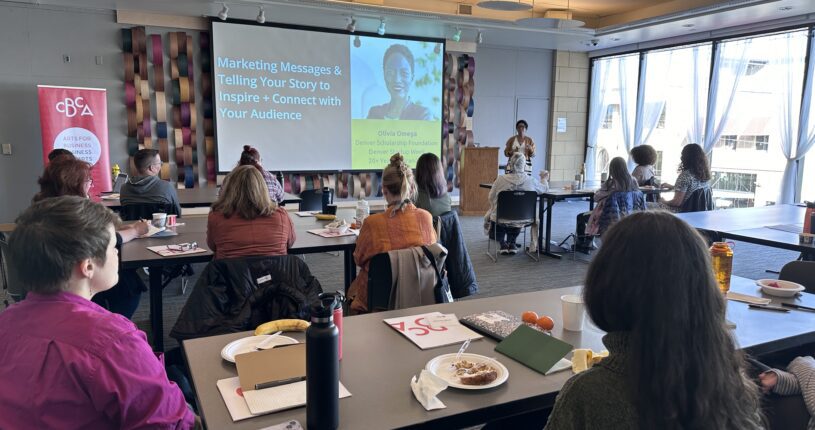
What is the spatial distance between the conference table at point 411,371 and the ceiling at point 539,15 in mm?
5855

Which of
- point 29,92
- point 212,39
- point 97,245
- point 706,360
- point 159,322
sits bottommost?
point 159,322

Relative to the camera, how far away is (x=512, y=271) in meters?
5.43

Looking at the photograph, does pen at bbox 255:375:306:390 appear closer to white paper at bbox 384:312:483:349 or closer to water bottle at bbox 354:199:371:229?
white paper at bbox 384:312:483:349

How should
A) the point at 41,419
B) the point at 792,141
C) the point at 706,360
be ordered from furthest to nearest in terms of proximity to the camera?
the point at 792,141 < the point at 41,419 < the point at 706,360

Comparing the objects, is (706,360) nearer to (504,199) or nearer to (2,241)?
(2,241)

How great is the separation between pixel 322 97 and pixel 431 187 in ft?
15.1

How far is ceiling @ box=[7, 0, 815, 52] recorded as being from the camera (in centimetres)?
674

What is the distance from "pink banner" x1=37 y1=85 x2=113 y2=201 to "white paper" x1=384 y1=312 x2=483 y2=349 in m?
5.89

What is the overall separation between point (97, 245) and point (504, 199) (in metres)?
4.63

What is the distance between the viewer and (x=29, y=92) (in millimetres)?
6805

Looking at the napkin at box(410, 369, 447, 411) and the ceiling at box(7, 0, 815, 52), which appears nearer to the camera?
the napkin at box(410, 369, 447, 411)

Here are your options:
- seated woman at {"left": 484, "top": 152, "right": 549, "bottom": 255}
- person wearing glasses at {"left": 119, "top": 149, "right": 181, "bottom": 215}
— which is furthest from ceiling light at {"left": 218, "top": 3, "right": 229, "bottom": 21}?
seated woman at {"left": 484, "top": 152, "right": 549, "bottom": 255}

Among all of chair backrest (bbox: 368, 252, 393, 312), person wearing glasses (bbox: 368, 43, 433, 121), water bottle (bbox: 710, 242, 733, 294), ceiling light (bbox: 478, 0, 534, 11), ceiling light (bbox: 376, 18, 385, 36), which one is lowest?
chair backrest (bbox: 368, 252, 393, 312)

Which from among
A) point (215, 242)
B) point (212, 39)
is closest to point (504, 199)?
point (215, 242)
